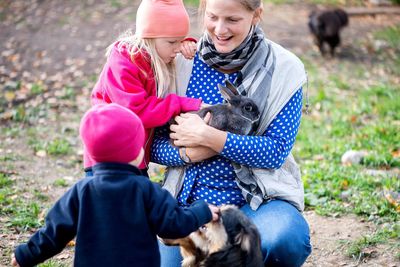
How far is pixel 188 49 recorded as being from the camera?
3.91 m

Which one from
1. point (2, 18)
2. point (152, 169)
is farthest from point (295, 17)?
point (152, 169)

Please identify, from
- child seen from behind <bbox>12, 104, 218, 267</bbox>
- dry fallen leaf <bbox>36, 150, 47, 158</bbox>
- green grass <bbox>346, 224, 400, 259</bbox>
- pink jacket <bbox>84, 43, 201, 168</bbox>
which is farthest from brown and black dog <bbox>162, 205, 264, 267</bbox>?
dry fallen leaf <bbox>36, 150, 47, 158</bbox>

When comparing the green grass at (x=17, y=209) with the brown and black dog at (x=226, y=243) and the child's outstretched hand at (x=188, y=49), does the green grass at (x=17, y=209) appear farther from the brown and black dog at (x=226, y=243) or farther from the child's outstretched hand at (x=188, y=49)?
Answer: the brown and black dog at (x=226, y=243)

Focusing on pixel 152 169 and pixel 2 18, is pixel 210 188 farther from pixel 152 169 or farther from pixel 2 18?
pixel 2 18

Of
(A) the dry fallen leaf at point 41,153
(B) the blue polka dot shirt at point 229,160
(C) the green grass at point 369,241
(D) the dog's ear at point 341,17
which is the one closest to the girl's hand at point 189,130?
(B) the blue polka dot shirt at point 229,160

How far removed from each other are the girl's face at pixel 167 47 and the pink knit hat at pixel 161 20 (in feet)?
0.11

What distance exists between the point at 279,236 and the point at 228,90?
98 cm

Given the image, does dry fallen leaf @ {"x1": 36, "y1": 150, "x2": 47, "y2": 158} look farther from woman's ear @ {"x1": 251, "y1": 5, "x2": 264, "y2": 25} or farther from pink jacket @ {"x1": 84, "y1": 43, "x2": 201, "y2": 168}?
woman's ear @ {"x1": 251, "y1": 5, "x2": 264, "y2": 25}

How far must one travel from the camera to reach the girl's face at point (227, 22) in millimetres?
3740

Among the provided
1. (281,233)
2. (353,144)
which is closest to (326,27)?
(353,144)

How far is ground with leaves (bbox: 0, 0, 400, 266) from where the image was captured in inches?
201

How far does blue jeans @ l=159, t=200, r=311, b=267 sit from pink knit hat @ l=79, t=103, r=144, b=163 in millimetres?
1180

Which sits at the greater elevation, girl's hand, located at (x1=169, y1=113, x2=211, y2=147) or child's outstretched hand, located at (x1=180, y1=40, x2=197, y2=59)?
child's outstretched hand, located at (x1=180, y1=40, x2=197, y2=59)

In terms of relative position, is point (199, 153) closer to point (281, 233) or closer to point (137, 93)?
point (137, 93)
